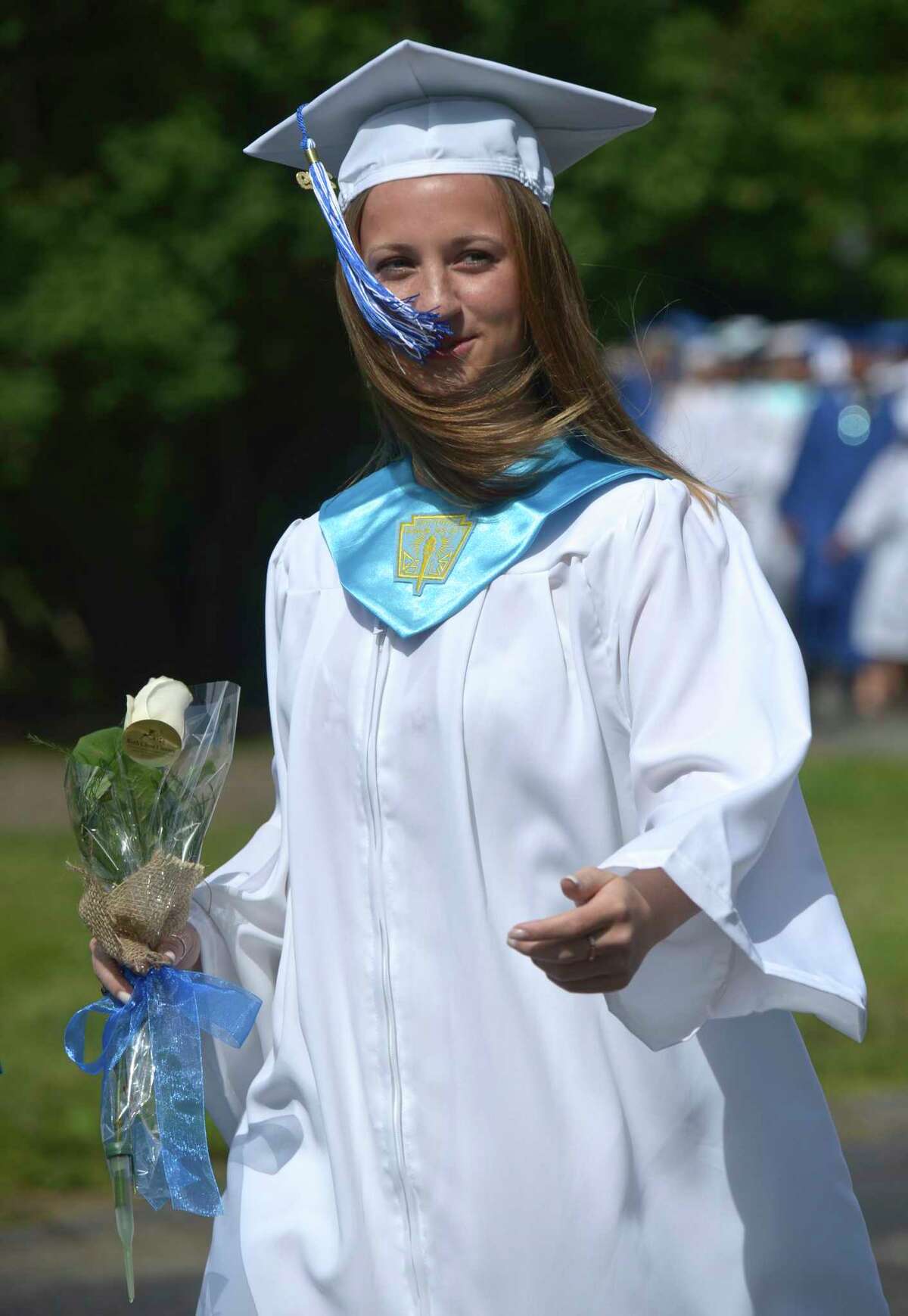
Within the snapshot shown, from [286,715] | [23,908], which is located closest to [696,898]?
[286,715]

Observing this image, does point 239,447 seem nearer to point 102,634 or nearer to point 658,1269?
point 102,634

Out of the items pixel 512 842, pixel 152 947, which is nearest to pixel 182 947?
pixel 152 947

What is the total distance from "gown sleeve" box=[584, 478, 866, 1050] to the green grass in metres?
3.13

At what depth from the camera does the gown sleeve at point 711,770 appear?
240 centimetres

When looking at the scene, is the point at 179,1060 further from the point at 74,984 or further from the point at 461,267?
the point at 74,984

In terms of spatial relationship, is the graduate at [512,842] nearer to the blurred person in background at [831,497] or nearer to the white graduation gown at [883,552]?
the white graduation gown at [883,552]

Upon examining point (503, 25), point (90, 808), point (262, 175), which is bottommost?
point (90, 808)

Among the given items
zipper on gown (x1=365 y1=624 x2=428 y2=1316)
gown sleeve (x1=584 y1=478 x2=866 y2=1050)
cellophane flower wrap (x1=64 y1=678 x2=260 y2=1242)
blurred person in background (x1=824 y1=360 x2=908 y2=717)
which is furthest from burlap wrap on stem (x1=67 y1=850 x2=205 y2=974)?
blurred person in background (x1=824 y1=360 x2=908 y2=717)

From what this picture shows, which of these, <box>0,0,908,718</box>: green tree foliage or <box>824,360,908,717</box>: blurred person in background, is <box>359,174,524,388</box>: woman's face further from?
<box>824,360,908,717</box>: blurred person in background

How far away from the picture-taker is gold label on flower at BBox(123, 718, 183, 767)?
2.83 m

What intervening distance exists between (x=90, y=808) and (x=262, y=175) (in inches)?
357

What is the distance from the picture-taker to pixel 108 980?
2896mm

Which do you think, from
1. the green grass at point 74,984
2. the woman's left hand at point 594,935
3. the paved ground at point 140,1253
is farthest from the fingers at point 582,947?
the green grass at point 74,984

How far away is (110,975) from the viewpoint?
290 cm
